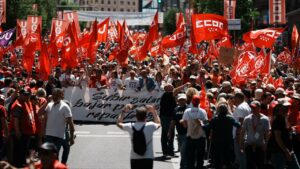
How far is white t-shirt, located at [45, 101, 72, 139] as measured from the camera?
12867mm

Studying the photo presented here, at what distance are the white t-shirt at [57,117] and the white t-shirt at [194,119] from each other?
1.88m

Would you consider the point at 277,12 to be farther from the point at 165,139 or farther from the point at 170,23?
the point at 170,23

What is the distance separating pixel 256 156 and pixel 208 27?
11.4 metres

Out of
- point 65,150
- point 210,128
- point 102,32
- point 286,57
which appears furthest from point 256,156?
point 102,32

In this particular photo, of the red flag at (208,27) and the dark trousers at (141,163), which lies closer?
the dark trousers at (141,163)

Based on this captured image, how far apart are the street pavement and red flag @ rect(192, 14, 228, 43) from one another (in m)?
3.75

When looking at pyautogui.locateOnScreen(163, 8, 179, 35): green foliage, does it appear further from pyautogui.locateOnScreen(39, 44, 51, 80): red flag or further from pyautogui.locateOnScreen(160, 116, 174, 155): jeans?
pyautogui.locateOnScreen(160, 116, 174, 155): jeans

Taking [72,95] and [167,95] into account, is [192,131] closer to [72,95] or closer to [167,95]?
[167,95]

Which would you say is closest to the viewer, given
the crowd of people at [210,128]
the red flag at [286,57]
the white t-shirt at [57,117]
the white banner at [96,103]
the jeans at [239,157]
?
the crowd of people at [210,128]

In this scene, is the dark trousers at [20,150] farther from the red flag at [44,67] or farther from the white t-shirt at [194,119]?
the red flag at [44,67]

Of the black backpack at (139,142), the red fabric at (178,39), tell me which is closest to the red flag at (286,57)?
the red fabric at (178,39)

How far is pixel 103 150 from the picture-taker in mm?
17297

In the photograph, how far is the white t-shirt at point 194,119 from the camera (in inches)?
518

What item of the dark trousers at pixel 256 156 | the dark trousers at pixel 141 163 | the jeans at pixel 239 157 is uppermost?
the dark trousers at pixel 141 163
